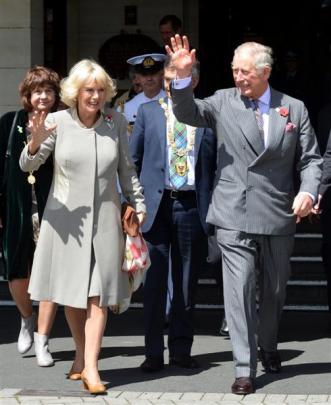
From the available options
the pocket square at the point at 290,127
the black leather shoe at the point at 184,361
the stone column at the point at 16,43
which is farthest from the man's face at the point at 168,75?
the stone column at the point at 16,43

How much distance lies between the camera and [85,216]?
7613mm

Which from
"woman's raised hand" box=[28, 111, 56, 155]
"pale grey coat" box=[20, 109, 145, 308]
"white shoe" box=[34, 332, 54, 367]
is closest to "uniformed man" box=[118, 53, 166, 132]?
"pale grey coat" box=[20, 109, 145, 308]

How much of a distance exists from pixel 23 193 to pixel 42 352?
1.08 metres

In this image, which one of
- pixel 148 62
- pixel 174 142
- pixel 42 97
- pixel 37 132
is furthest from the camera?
pixel 148 62

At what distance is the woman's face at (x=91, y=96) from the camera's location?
7562 millimetres

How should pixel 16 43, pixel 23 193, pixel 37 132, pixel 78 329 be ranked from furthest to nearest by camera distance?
pixel 16 43 < pixel 23 193 < pixel 78 329 < pixel 37 132

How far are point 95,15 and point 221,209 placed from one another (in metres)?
6.77

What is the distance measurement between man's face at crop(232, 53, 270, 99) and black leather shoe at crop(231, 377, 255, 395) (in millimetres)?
1691

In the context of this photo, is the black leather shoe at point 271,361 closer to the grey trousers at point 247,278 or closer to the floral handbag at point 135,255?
the grey trousers at point 247,278

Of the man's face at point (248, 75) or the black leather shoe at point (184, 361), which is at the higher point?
the man's face at point (248, 75)

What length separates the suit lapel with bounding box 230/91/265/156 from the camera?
759 centimetres

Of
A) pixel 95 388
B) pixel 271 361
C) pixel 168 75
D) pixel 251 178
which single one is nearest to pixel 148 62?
pixel 168 75

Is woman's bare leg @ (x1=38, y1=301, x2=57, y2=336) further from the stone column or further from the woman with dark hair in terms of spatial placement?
the stone column

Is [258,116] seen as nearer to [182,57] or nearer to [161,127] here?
[182,57]
